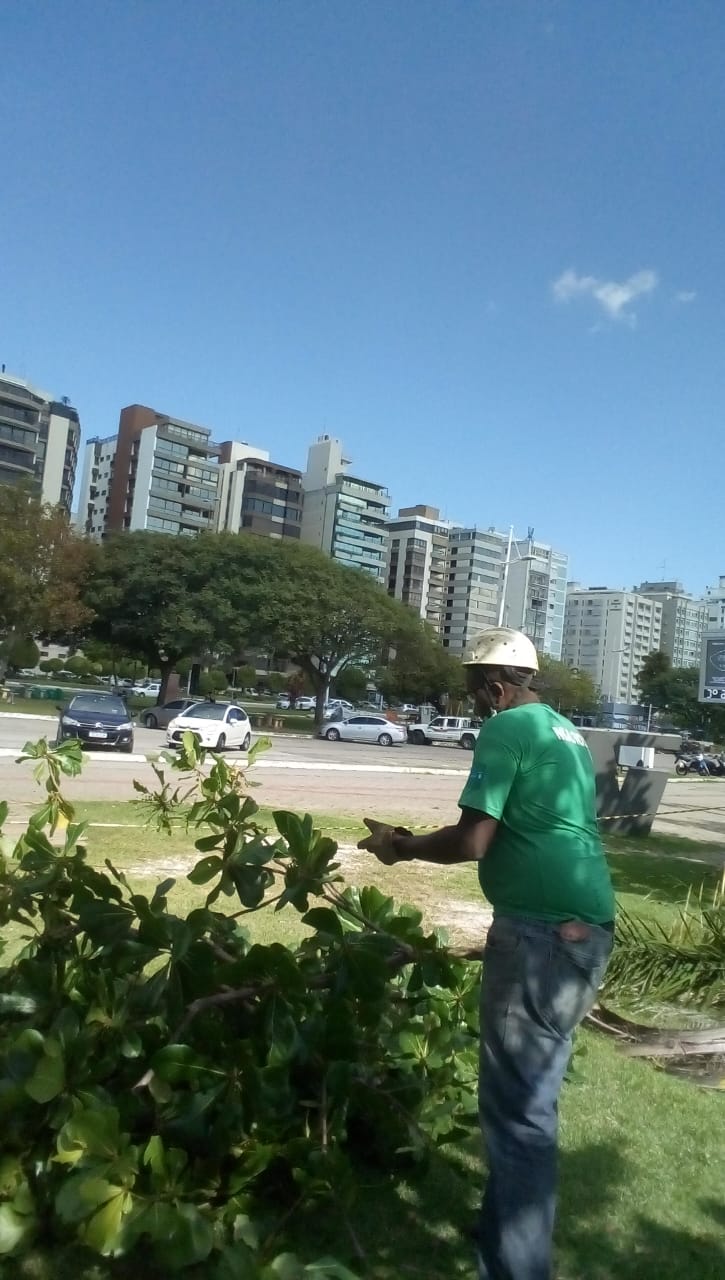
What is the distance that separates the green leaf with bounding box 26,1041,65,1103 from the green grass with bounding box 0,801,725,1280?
51 centimetres

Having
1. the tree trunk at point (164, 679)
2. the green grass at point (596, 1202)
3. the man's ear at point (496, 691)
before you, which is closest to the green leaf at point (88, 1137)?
the green grass at point (596, 1202)

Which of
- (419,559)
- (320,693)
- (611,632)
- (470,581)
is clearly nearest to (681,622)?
(611,632)

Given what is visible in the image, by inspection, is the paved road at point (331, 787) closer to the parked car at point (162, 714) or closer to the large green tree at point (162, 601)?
the parked car at point (162, 714)

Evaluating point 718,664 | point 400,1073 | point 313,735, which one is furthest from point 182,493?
point 400,1073

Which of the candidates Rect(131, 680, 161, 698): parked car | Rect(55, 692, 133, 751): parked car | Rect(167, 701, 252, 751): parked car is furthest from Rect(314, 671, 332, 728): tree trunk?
Rect(131, 680, 161, 698): parked car

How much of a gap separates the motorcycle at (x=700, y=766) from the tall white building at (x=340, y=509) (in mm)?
67591

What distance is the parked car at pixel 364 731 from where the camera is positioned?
148 feet

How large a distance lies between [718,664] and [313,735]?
25409 millimetres

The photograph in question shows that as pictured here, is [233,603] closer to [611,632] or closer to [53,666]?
[53,666]

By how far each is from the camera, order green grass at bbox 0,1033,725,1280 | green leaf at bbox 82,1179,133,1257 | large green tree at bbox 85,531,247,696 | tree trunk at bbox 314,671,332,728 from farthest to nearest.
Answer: tree trunk at bbox 314,671,332,728 < large green tree at bbox 85,531,247,696 < green grass at bbox 0,1033,725,1280 < green leaf at bbox 82,1179,133,1257

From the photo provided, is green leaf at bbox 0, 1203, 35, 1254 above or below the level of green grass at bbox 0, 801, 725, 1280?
above

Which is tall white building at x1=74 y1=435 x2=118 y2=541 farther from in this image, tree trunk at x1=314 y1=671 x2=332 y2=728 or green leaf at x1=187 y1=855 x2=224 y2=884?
green leaf at x1=187 y1=855 x2=224 y2=884

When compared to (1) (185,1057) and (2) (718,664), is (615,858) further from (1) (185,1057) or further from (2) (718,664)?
(2) (718,664)

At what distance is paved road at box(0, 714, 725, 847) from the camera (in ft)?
48.1
